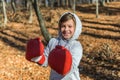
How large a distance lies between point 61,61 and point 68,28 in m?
0.42

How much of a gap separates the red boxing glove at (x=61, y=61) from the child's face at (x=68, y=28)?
0.25 metres

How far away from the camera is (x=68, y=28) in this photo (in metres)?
3.48

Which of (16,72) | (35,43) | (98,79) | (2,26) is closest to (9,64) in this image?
(16,72)

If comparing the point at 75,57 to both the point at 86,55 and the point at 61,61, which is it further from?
the point at 86,55

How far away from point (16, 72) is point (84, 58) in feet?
13.7

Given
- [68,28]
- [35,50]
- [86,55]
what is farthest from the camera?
[86,55]

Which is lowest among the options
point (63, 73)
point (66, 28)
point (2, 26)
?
point (2, 26)

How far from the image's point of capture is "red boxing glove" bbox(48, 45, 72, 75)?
325 cm

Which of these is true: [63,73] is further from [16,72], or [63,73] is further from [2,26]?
[2,26]

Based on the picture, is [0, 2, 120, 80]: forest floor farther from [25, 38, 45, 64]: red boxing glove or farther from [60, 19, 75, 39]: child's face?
[60, 19, 75, 39]: child's face

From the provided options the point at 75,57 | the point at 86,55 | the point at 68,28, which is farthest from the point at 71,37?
the point at 86,55

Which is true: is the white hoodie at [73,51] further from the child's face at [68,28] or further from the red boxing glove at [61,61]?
the red boxing glove at [61,61]

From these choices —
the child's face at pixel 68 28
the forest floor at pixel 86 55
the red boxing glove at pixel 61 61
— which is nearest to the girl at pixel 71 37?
the child's face at pixel 68 28

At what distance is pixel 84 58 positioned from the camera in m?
14.5
